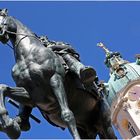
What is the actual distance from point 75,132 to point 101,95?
1.28 metres

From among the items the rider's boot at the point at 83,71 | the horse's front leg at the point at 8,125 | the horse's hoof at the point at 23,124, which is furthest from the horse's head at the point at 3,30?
the horse's front leg at the point at 8,125

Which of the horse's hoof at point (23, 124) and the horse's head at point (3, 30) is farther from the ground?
the horse's head at point (3, 30)

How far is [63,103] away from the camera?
6.80 m

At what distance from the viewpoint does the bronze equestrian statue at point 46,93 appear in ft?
22.4

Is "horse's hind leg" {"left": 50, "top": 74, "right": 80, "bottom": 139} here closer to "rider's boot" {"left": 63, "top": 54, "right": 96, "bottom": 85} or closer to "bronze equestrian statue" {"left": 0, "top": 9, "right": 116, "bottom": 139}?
"bronze equestrian statue" {"left": 0, "top": 9, "right": 116, "bottom": 139}

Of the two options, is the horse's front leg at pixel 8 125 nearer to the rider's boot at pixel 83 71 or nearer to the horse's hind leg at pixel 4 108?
the horse's hind leg at pixel 4 108

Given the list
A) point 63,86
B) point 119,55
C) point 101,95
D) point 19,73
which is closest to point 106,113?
point 101,95

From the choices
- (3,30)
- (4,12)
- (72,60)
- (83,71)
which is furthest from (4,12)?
(83,71)

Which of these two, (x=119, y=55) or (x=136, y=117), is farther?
(x=119, y=55)

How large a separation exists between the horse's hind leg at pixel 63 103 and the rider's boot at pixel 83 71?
0.27 metres

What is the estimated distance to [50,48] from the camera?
745 centimetres

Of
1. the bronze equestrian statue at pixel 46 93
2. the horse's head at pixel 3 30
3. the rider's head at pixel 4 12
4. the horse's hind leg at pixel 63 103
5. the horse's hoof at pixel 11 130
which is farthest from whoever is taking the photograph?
the rider's head at pixel 4 12

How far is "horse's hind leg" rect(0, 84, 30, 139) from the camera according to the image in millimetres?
6441

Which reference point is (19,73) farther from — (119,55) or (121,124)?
(119,55)
